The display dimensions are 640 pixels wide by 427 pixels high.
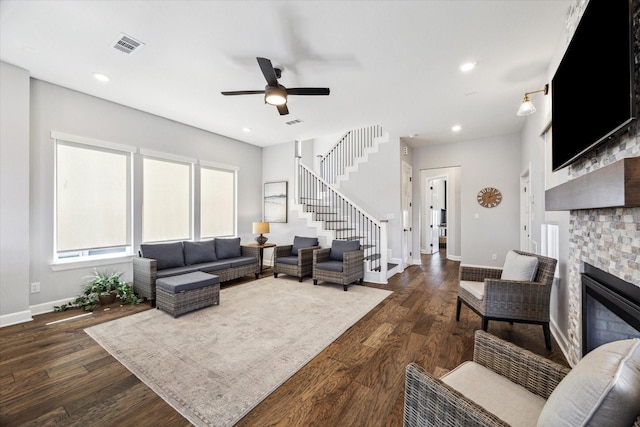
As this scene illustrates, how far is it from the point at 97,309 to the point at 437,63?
5.40 m

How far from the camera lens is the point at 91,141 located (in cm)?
393

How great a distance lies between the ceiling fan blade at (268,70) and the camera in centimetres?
266

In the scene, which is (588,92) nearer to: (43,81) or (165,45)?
(165,45)

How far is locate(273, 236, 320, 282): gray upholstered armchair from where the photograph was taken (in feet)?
16.2

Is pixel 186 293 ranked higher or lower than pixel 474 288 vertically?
lower

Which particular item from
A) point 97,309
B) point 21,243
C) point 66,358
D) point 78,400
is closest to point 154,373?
point 78,400

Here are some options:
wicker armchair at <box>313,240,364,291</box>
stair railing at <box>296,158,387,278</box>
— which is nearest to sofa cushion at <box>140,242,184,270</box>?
wicker armchair at <box>313,240,364,291</box>

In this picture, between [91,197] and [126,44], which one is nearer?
[126,44]

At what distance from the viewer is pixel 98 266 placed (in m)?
3.99

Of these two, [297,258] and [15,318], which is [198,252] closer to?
[297,258]

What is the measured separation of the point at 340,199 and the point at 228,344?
4491 millimetres

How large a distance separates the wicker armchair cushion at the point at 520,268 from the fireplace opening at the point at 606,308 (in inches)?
29.4

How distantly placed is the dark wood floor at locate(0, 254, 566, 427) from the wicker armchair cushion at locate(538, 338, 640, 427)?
1.13 meters

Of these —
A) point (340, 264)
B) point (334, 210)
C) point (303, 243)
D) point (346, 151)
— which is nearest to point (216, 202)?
point (303, 243)
